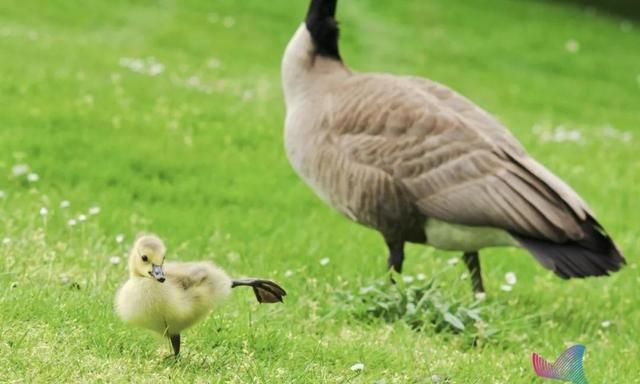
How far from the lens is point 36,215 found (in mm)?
9039

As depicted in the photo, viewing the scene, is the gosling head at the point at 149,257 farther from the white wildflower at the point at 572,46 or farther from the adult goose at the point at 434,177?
the white wildflower at the point at 572,46

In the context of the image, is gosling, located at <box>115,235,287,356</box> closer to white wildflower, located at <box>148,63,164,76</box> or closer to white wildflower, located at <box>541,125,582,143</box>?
white wildflower, located at <box>541,125,582,143</box>

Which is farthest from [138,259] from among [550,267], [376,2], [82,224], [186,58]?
[376,2]

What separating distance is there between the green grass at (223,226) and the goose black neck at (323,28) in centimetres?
178

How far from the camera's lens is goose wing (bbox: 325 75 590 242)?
24.2 ft

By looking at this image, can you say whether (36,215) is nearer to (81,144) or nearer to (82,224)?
(82,224)

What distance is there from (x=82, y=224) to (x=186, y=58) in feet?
43.3

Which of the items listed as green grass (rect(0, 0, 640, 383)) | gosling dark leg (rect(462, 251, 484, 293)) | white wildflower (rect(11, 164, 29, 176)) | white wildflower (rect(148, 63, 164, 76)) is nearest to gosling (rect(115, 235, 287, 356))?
green grass (rect(0, 0, 640, 383))

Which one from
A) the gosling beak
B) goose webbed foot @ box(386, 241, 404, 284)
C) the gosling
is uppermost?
the gosling beak

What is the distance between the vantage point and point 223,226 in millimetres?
10008

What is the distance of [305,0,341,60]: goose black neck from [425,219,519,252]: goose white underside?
2.01 meters

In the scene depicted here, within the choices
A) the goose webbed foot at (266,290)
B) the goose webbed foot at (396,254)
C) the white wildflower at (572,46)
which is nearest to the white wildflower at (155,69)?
the goose webbed foot at (396,254)

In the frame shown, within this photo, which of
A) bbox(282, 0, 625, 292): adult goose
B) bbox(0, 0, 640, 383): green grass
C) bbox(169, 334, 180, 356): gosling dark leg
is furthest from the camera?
bbox(282, 0, 625, 292): adult goose

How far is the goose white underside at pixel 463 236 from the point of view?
301 inches
